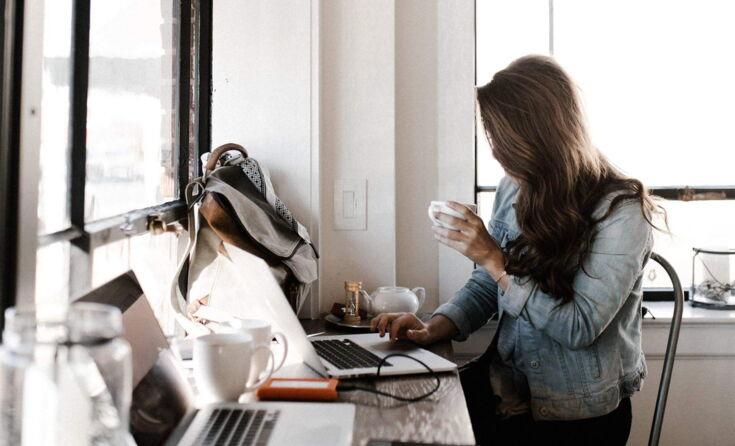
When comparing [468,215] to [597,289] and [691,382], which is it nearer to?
[597,289]

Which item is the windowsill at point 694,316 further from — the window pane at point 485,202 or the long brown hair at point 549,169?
the long brown hair at point 549,169

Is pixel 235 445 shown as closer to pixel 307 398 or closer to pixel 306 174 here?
pixel 307 398

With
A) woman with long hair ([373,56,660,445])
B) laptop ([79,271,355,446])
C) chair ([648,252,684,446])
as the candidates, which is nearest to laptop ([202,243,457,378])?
woman with long hair ([373,56,660,445])

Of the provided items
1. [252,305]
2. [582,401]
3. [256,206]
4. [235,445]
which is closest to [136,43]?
[256,206]

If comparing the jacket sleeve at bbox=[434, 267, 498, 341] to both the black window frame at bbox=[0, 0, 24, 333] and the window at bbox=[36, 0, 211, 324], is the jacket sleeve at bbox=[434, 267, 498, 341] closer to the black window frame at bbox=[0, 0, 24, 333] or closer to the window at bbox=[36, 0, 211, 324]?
the window at bbox=[36, 0, 211, 324]

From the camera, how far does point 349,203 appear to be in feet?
7.60

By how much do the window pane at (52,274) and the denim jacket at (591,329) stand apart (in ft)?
3.04

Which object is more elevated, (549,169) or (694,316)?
(549,169)

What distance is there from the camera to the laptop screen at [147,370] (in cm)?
99

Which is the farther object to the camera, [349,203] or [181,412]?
[349,203]

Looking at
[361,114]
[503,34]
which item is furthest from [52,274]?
[503,34]

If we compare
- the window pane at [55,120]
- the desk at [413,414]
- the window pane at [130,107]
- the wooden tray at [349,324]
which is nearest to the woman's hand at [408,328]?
the wooden tray at [349,324]

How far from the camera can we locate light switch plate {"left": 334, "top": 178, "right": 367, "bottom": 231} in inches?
91.1

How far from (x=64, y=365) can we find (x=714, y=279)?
231 cm
